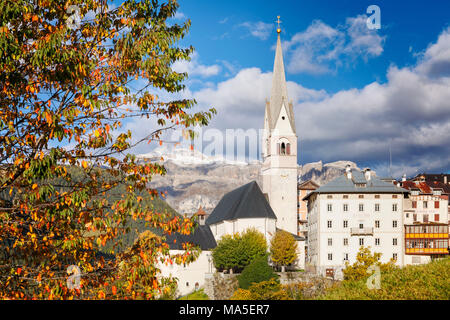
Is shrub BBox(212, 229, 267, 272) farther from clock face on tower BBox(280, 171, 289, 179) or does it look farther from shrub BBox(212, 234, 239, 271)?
clock face on tower BBox(280, 171, 289, 179)

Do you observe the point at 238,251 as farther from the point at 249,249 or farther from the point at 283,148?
the point at 283,148

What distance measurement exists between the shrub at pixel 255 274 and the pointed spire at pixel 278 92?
109ft

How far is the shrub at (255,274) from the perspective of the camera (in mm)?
73250

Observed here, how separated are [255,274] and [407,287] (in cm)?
5804

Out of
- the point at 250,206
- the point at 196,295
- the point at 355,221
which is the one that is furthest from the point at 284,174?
the point at 196,295

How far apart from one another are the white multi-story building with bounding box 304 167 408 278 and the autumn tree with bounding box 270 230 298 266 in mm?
4160

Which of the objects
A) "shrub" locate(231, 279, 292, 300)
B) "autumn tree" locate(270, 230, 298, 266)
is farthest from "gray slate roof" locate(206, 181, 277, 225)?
"shrub" locate(231, 279, 292, 300)

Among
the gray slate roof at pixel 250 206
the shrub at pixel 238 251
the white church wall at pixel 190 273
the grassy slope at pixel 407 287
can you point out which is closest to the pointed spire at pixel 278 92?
the gray slate roof at pixel 250 206

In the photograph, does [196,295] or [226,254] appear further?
[226,254]

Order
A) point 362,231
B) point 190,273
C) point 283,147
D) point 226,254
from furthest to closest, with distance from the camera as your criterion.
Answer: point 283,147, point 190,273, point 362,231, point 226,254

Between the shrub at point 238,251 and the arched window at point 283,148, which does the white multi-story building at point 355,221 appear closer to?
the shrub at point 238,251

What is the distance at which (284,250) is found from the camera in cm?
8438

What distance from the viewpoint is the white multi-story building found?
85.2 m
